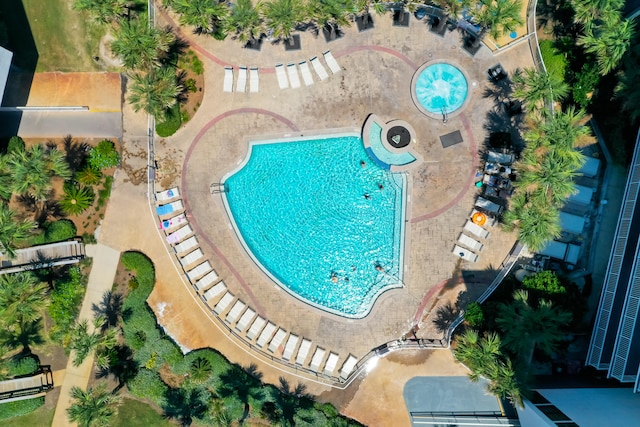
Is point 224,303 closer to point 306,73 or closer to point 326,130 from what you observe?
point 326,130

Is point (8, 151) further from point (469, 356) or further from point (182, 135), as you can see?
point (469, 356)

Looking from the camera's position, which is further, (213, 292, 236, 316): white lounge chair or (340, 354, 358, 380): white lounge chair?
(213, 292, 236, 316): white lounge chair

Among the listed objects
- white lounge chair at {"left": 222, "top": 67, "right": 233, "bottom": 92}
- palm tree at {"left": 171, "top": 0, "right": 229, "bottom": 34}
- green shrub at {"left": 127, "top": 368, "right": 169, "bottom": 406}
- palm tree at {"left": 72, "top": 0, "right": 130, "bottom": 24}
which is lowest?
green shrub at {"left": 127, "top": 368, "right": 169, "bottom": 406}

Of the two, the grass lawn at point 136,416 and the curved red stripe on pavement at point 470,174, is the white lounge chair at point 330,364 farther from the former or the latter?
the curved red stripe on pavement at point 470,174

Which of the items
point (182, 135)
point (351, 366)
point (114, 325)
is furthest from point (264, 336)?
point (182, 135)

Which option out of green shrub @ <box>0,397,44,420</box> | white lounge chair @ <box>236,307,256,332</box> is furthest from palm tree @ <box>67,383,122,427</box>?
white lounge chair @ <box>236,307,256,332</box>

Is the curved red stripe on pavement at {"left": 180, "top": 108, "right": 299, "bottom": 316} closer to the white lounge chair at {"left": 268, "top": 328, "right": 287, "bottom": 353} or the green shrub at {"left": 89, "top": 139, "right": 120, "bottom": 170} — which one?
the white lounge chair at {"left": 268, "top": 328, "right": 287, "bottom": 353}

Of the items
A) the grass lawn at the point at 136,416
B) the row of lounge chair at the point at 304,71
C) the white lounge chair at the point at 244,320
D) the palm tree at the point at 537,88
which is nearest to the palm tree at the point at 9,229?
the grass lawn at the point at 136,416

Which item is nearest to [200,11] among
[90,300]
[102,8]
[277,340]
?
[102,8]
